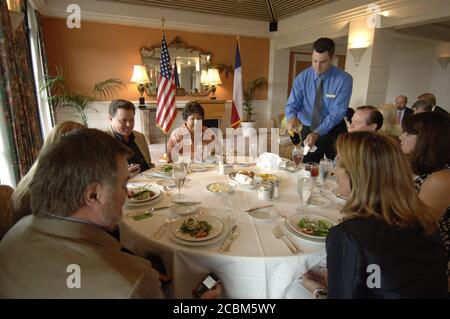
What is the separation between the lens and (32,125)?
302 cm

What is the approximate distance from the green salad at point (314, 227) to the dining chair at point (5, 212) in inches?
45.8

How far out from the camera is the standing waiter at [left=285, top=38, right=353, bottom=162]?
104 inches

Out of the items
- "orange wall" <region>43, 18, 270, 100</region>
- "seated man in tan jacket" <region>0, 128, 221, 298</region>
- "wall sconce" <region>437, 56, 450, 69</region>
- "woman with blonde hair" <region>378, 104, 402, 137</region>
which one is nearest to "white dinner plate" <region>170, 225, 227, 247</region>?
"seated man in tan jacket" <region>0, 128, 221, 298</region>

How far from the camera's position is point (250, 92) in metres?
7.43

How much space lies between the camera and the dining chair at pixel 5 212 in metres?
1.00

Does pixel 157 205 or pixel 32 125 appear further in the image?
pixel 32 125

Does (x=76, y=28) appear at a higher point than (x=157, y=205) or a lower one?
higher

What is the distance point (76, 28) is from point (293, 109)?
16.9 feet

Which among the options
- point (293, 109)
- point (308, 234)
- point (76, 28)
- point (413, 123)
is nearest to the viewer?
point (308, 234)

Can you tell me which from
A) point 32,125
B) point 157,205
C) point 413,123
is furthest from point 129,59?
point 413,123

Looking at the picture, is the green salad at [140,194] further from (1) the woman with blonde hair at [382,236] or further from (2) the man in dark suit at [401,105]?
(2) the man in dark suit at [401,105]
